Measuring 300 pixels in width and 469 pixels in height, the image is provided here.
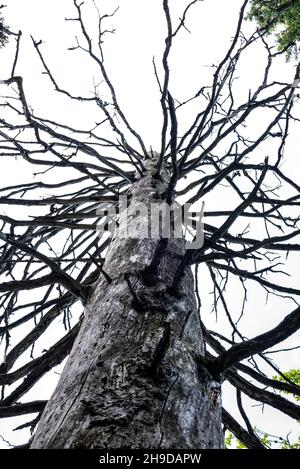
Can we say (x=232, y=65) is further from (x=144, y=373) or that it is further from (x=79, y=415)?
(x=79, y=415)

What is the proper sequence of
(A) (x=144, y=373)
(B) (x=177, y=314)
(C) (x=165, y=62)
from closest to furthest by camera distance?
1. (A) (x=144, y=373)
2. (B) (x=177, y=314)
3. (C) (x=165, y=62)

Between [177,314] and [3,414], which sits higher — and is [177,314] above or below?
above

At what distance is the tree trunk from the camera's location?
100cm

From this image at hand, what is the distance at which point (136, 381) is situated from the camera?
45.5 inches

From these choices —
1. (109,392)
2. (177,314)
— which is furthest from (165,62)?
(109,392)

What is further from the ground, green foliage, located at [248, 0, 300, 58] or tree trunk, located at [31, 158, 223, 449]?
green foliage, located at [248, 0, 300, 58]

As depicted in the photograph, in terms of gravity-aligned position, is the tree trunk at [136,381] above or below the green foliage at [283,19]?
below

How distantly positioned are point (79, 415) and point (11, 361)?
1.33m

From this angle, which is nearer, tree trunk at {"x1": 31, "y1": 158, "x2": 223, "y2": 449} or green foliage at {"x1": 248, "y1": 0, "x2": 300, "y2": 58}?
tree trunk at {"x1": 31, "y1": 158, "x2": 223, "y2": 449}

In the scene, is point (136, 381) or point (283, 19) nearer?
point (136, 381)

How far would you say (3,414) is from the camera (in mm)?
1606

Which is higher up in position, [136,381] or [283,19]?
[283,19]

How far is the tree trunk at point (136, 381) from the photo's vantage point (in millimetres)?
1004

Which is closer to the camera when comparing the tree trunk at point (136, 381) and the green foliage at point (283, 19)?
the tree trunk at point (136, 381)
